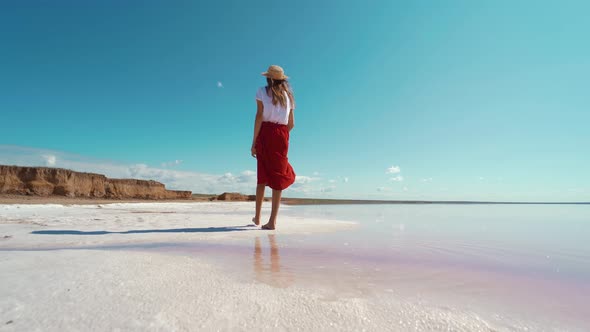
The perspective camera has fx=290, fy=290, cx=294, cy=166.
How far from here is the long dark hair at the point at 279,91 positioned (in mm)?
3260

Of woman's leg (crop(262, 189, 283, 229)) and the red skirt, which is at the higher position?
the red skirt

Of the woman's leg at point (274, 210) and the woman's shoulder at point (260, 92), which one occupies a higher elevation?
the woman's shoulder at point (260, 92)

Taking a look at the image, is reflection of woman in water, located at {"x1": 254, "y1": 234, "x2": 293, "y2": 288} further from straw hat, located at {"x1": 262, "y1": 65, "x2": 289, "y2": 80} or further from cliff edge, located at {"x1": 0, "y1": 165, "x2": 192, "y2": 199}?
cliff edge, located at {"x1": 0, "y1": 165, "x2": 192, "y2": 199}

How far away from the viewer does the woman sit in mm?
3188

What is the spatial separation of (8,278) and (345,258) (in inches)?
58.7

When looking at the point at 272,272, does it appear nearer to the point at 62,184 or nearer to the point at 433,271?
the point at 433,271

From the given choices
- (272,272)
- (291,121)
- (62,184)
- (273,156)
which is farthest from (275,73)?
(62,184)

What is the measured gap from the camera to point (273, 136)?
322cm

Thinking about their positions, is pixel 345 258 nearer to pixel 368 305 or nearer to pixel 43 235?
pixel 368 305

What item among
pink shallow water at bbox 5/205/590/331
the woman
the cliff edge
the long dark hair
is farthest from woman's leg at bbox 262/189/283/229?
the cliff edge

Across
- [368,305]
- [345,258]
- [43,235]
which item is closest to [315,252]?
[345,258]

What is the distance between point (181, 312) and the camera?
0.80 meters

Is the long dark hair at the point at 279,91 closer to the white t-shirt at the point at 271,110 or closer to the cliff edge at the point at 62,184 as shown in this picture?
the white t-shirt at the point at 271,110

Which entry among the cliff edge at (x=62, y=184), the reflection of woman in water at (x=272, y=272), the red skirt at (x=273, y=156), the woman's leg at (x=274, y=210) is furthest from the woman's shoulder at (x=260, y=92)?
the cliff edge at (x=62, y=184)
